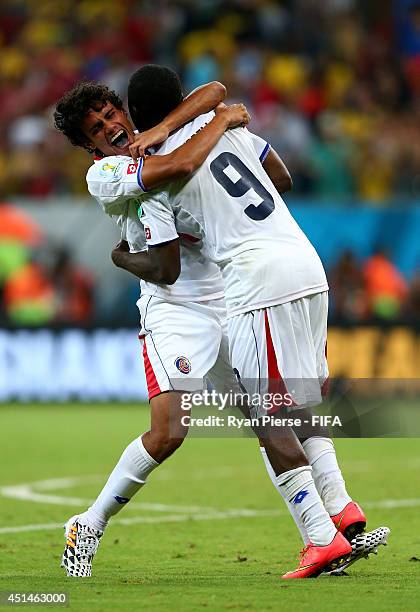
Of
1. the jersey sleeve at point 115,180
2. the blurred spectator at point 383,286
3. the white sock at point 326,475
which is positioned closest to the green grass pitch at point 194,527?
the white sock at point 326,475

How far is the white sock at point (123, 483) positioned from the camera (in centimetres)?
589

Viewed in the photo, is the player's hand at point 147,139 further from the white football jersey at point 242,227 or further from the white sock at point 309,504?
the white sock at point 309,504

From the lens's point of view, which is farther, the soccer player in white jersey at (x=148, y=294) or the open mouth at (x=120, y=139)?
the open mouth at (x=120, y=139)

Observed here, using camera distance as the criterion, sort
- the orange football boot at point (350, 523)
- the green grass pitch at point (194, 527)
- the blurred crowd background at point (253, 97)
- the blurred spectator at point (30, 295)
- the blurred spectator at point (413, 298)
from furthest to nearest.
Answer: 1. the blurred spectator at point (30, 295)
2. the blurred crowd background at point (253, 97)
3. the blurred spectator at point (413, 298)
4. the orange football boot at point (350, 523)
5. the green grass pitch at point (194, 527)

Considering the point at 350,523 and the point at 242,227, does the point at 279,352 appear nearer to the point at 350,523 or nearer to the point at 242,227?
the point at 242,227

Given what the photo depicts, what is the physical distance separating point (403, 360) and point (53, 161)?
225 inches

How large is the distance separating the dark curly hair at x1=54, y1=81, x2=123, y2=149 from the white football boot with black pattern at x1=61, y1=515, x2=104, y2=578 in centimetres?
183

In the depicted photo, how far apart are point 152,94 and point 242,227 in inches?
28.9

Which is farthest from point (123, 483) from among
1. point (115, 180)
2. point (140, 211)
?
point (115, 180)

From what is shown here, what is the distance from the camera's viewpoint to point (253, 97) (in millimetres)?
18219

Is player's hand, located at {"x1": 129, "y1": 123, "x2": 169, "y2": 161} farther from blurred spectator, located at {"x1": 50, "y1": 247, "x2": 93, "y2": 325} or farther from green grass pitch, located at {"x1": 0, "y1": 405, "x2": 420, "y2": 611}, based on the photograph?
blurred spectator, located at {"x1": 50, "y1": 247, "x2": 93, "y2": 325}

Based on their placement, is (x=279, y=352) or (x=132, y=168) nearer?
(x=279, y=352)

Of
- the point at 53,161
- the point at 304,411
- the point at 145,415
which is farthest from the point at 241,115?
the point at 53,161

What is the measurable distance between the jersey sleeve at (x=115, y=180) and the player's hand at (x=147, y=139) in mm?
40
